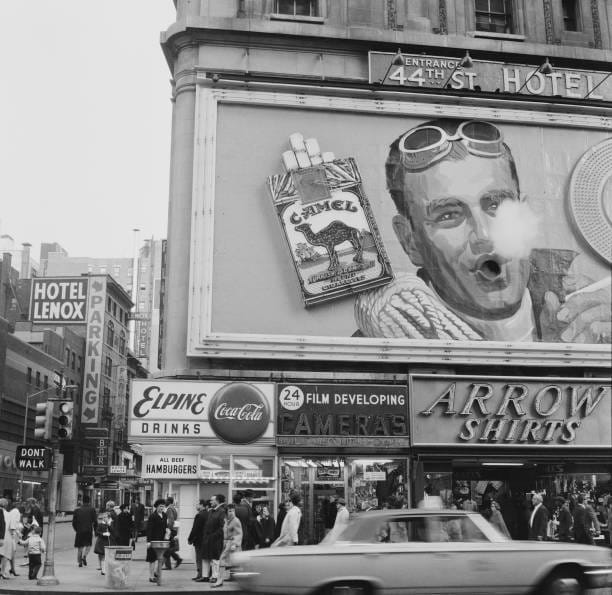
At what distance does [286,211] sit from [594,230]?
1073cm

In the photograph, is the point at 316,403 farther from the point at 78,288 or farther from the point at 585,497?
the point at 78,288

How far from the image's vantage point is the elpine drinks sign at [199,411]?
25220 millimetres

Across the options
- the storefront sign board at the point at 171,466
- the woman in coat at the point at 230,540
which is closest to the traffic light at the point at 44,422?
the woman in coat at the point at 230,540

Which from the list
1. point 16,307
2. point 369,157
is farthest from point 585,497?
point 16,307

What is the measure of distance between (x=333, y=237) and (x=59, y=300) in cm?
1163

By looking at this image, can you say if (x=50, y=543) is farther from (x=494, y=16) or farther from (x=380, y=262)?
(x=494, y=16)

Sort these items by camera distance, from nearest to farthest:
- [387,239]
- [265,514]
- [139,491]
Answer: [265,514]
[387,239]
[139,491]

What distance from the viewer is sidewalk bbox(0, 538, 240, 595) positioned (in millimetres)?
18131

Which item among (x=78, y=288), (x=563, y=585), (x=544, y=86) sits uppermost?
(x=544, y=86)

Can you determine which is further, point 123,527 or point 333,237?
point 333,237

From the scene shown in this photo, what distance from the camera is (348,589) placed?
11.7m

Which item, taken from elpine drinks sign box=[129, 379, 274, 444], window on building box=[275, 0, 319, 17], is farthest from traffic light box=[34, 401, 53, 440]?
window on building box=[275, 0, 319, 17]

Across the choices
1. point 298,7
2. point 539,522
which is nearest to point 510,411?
point 539,522

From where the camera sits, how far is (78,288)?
32.3 metres
